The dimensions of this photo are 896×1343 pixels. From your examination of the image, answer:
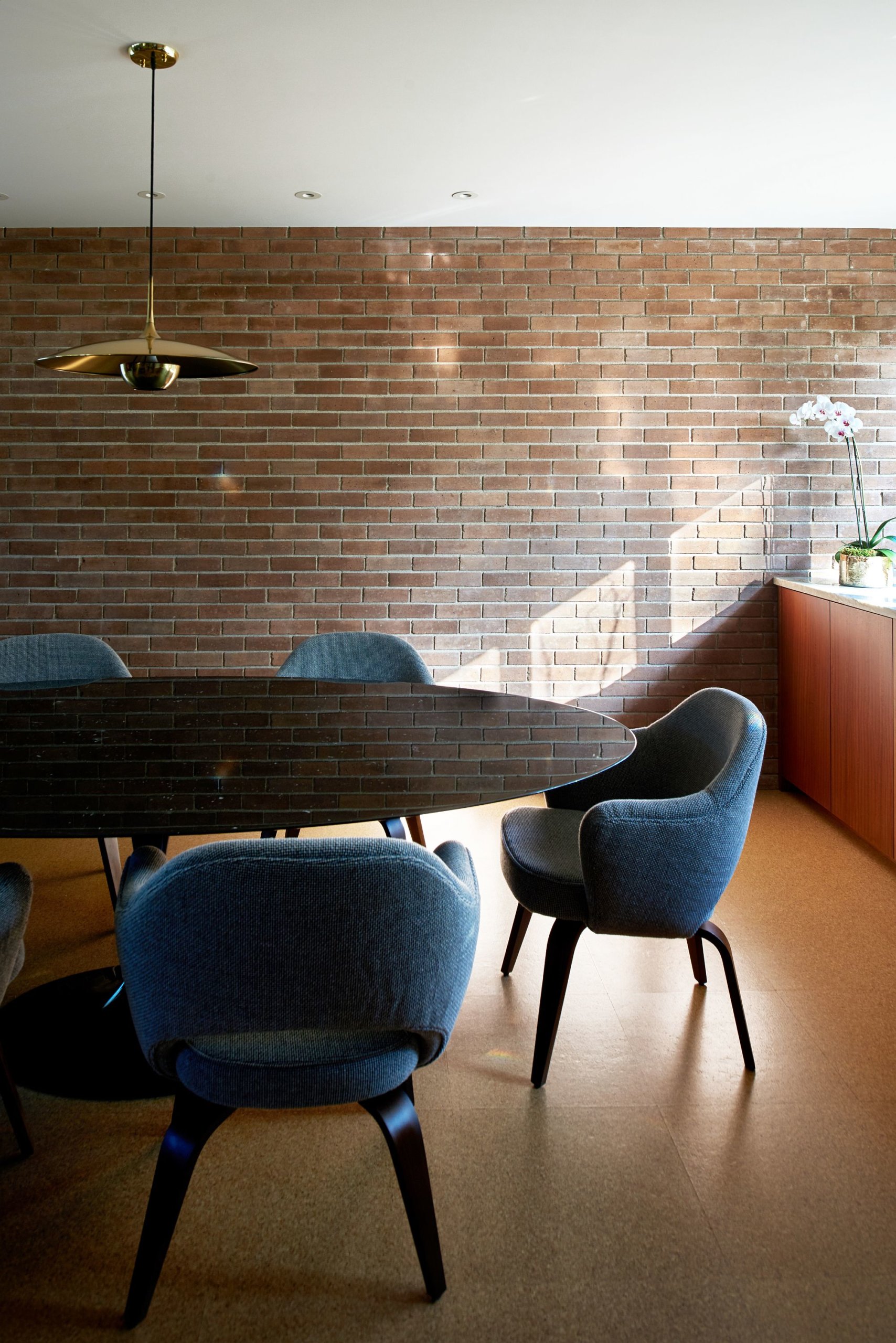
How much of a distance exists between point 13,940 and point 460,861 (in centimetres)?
81

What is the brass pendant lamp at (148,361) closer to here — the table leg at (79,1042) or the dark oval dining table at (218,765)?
the dark oval dining table at (218,765)

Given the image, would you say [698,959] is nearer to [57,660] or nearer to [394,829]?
[394,829]

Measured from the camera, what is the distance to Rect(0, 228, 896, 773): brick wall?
15.4 ft

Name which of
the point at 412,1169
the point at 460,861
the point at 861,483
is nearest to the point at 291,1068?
the point at 412,1169

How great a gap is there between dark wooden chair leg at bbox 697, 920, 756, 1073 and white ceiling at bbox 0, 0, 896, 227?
7.62ft

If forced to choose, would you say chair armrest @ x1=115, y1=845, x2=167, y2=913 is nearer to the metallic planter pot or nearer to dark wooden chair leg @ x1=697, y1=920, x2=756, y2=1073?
dark wooden chair leg @ x1=697, y1=920, x2=756, y2=1073

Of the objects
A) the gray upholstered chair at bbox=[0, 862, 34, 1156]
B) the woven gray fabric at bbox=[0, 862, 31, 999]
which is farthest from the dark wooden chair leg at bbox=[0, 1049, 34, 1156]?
the woven gray fabric at bbox=[0, 862, 31, 999]

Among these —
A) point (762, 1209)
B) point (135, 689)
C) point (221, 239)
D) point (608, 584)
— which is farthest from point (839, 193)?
point (762, 1209)

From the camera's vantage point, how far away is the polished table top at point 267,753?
5.57ft

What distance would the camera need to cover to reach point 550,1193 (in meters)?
1.90

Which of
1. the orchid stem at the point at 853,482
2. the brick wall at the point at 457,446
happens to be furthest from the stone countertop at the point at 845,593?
the orchid stem at the point at 853,482

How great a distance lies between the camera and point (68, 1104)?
2.19 meters

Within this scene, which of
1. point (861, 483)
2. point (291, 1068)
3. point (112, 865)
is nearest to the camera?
point (291, 1068)

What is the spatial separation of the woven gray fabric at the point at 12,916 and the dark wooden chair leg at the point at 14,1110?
16 cm
